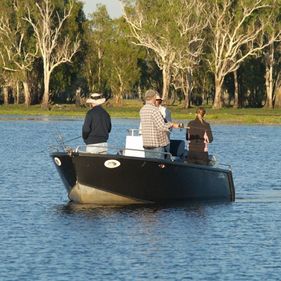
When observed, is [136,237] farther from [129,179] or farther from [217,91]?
[217,91]

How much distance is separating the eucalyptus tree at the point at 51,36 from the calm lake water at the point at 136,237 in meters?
68.2

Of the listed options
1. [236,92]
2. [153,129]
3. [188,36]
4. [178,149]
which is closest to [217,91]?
[188,36]

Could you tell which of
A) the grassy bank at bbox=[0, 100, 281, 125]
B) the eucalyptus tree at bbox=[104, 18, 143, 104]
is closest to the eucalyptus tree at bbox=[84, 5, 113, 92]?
the eucalyptus tree at bbox=[104, 18, 143, 104]

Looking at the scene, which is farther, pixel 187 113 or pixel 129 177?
pixel 187 113

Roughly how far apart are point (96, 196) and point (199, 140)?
2365 millimetres

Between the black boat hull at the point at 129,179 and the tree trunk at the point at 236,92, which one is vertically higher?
the black boat hull at the point at 129,179

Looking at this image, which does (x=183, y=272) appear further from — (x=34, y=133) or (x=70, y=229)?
(x=34, y=133)

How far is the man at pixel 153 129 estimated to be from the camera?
2270 centimetres

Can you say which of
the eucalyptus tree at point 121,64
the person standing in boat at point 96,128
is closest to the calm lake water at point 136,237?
the person standing in boat at point 96,128

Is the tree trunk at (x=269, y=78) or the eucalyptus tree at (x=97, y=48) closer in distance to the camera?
the tree trunk at (x=269, y=78)

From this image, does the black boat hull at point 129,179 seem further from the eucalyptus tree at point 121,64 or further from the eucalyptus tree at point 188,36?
the eucalyptus tree at point 121,64

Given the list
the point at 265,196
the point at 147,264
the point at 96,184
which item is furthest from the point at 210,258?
the point at 265,196

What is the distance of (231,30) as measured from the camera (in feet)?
323

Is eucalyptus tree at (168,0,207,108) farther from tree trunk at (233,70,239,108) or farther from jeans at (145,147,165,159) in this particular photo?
jeans at (145,147,165,159)
